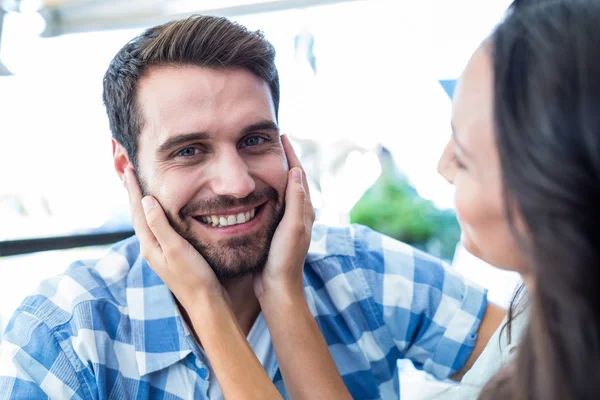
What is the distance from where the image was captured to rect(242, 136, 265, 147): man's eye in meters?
1.35

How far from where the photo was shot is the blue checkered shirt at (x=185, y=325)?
3.76ft

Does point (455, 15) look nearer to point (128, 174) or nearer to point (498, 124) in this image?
point (128, 174)

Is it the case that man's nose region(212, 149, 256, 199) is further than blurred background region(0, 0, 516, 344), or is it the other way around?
blurred background region(0, 0, 516, 344)

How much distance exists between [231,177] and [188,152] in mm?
140

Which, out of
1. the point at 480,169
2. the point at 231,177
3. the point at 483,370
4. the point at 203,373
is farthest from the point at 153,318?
the point at 480,169

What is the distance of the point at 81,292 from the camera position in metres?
1.23

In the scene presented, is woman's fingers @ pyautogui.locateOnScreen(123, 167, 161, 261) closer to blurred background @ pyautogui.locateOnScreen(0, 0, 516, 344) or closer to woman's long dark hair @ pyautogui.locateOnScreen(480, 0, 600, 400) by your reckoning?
blurred background @ pyautogui.locateOnScreen(0, 0, 516, 344)

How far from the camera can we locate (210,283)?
118 centimetres

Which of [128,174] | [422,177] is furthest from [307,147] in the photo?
[128,174]

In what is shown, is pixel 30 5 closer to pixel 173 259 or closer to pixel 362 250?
pixel 173 259

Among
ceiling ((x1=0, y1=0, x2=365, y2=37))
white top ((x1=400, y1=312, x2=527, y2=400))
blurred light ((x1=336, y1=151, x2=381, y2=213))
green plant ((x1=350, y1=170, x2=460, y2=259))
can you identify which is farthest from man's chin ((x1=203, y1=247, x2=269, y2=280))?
green plant ((x1=350, y1=170, x2=460, y2=259))

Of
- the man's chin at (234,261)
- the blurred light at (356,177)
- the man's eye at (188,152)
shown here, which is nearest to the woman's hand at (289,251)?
the man's chin at (234,261)

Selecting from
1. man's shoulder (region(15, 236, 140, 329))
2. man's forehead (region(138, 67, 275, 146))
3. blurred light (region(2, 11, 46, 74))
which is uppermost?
blurred light (region(2, 11, 46, 74))

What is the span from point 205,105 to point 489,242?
0.73 metres
